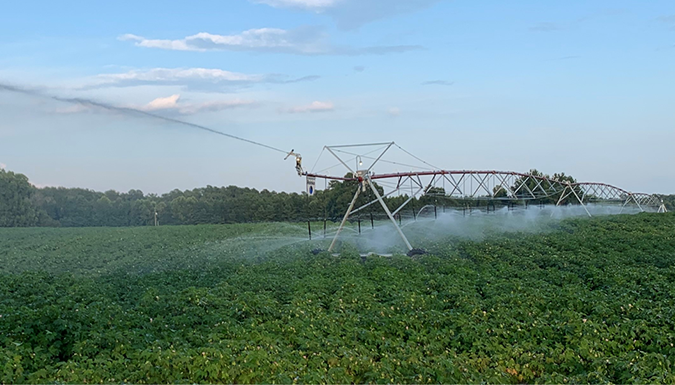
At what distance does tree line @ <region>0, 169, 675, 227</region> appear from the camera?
68562 mm

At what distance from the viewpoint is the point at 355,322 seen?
13125mm

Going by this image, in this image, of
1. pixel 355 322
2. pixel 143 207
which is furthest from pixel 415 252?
pixel 143 207

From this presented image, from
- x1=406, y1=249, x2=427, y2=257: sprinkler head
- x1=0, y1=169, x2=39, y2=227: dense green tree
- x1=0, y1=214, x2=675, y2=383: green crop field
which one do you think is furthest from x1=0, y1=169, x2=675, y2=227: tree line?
x1=0, y1=214, x2=675, y2=383: green crop field

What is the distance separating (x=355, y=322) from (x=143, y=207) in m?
66.5

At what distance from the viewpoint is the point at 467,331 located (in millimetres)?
12273

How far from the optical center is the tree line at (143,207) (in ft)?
225

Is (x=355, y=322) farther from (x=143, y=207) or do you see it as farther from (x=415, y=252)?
(x=143, y=207)

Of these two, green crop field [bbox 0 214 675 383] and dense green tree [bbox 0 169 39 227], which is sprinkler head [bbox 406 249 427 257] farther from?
dense green tree [bbox 0 169 39 227]

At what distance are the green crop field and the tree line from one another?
46.6 metres

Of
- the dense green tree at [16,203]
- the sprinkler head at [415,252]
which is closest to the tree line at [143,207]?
the dense green tree at [16,203]

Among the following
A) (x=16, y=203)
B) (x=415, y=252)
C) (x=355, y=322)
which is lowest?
(x=355, y=322)

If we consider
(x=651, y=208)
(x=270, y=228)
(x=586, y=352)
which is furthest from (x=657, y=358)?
A: (x=651, y=208)

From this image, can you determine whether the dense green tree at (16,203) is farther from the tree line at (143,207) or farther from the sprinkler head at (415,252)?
the sprinkler head at (415,252)

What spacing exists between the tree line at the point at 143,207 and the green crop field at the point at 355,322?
46.6 m
